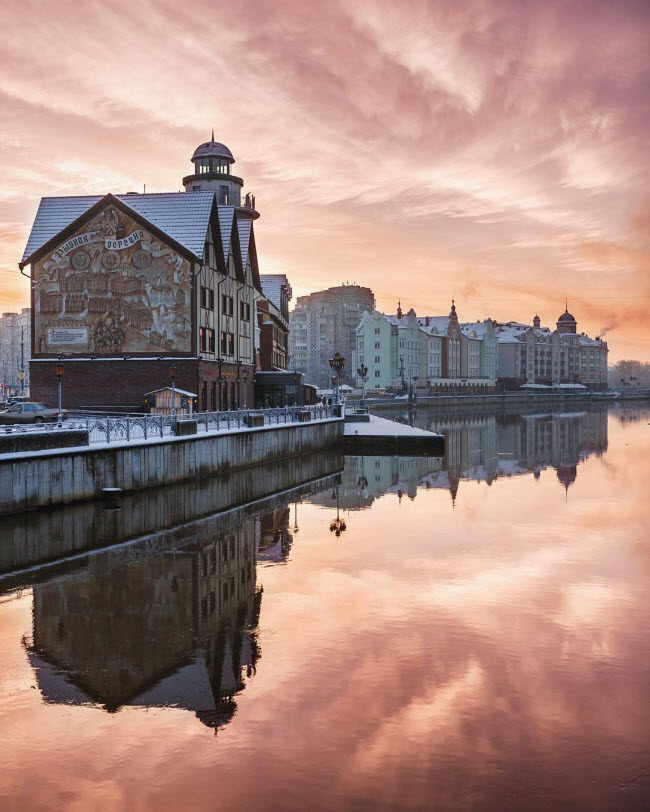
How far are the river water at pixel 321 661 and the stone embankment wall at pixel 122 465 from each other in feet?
2.97

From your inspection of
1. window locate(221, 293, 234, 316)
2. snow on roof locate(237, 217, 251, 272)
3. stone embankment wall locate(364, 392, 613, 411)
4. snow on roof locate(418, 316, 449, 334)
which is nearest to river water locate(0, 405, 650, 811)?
window locate(221, 293, 234, 316)

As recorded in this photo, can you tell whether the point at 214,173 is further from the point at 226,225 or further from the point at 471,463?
the point at 471,463

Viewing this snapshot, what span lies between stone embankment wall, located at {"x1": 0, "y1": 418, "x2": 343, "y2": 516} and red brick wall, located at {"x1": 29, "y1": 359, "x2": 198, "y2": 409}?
6133 millimetres

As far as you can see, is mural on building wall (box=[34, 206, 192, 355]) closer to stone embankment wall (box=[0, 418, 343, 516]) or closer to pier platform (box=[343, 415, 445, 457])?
stone embankment wall (box=[0, 418, 343, 516])

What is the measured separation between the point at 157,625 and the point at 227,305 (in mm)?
37976

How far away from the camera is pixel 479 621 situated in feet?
61.4

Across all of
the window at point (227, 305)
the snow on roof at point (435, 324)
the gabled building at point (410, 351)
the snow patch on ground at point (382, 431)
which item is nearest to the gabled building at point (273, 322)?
the window at point (227, 305)

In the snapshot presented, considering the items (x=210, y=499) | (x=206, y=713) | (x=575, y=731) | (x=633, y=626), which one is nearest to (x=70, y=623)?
(x=206, y=713)

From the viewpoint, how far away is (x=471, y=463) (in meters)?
55.8

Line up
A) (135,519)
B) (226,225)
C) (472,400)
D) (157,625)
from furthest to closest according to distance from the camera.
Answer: (472,400), (226,225), (135,519), (157,625)

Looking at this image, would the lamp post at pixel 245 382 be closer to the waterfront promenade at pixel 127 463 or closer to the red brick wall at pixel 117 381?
the red brick wall at pixel 117 381

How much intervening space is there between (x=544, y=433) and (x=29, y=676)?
8046 centimetres

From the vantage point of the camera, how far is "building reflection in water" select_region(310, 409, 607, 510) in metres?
42.3

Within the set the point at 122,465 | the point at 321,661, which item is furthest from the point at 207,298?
the point at 321,661
